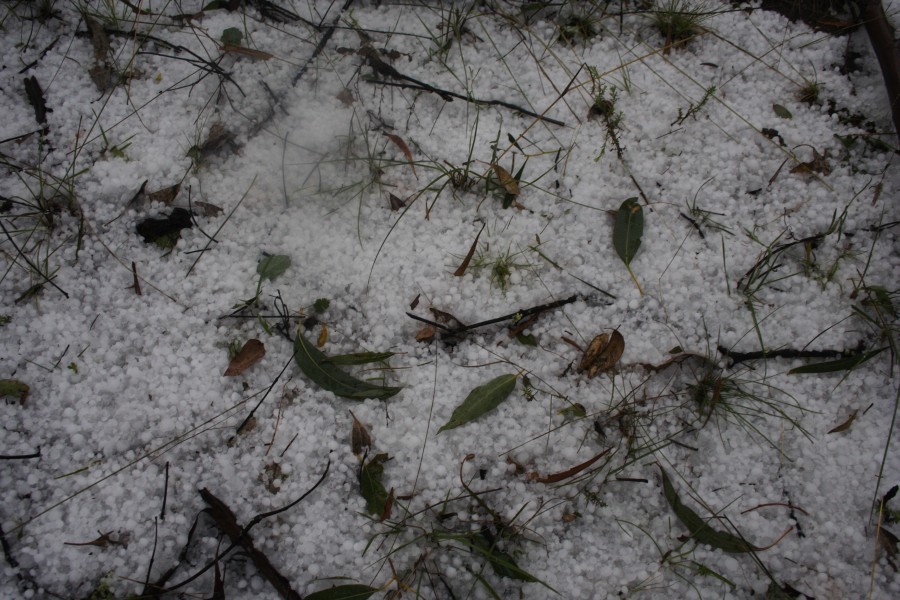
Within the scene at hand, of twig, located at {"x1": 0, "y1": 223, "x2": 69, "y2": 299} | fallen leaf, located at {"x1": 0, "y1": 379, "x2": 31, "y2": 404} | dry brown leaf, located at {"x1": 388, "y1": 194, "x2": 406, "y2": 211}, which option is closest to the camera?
fallen leaf, located at {"x1": 0, "y1": 379, "x2": 31, "y2": 404}

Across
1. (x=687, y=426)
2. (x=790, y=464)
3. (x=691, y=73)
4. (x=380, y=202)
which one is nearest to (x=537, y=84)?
(x=691, y=73)

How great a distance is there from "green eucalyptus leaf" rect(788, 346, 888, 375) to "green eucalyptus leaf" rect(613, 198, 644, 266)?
0.45 meters

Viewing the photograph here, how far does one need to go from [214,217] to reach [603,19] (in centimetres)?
122

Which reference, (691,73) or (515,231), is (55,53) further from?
(691,73)

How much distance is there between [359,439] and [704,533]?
0.75 metres

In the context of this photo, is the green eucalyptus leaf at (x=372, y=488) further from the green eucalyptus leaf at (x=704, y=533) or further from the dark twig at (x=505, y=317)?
the green eucalyptus leaf at (x=704, y=533)

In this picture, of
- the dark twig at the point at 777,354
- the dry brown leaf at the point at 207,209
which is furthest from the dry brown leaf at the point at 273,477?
the dark twig at the point at 777,354

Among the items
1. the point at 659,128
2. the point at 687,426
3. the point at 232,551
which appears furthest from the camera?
the point at 659,128

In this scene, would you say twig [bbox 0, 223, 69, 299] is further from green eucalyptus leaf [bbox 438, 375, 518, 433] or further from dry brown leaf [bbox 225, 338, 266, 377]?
green eucalyptus leaf [bbox 438, 375, 518, 433]

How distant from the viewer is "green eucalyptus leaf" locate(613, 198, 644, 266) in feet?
4.44

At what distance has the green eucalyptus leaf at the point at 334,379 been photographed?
1229mm

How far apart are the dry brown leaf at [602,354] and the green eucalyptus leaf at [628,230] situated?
202mm

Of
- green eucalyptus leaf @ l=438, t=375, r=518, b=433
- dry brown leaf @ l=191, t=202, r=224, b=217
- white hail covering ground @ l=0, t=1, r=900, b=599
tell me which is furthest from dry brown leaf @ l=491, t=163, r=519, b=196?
dry brown leaf @ l=191, t=202, r=224, b=217

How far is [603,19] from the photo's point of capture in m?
1.60
